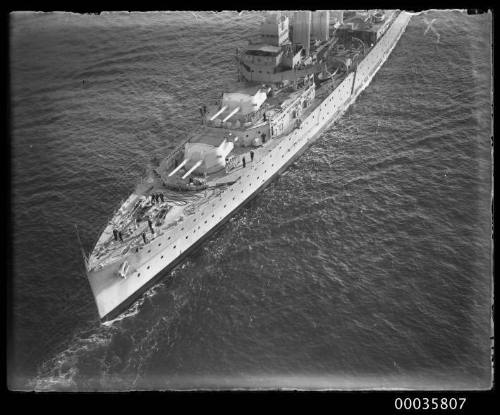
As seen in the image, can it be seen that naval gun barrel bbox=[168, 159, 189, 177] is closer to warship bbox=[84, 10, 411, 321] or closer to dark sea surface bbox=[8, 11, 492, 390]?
warship bbox=[84, 10, 411, 321]

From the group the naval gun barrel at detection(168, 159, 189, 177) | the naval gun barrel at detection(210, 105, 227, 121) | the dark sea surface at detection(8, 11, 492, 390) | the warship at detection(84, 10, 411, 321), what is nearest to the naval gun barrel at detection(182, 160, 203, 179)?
the warship at detection(84, 10, 411, 321)

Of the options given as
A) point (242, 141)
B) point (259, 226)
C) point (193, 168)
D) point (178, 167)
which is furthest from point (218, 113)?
point (259, 226)

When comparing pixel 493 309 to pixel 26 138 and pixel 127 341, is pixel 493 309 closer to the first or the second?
pixel 127 341

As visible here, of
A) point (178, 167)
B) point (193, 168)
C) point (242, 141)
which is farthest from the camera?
point (242, 141)

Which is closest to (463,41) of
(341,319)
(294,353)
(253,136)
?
(253,136)

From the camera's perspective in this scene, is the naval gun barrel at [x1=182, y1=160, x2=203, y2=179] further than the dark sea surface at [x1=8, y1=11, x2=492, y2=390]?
Yes

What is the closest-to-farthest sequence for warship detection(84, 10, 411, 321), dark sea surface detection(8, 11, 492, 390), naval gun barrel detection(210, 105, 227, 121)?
dark sea surface detection(8, 11, 492, 390) → warship detection(84, 10, 411, 321) → naval gun barrel detection(210, 105, 227, 121)

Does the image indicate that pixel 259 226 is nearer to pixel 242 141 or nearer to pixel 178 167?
pixel 178 167
